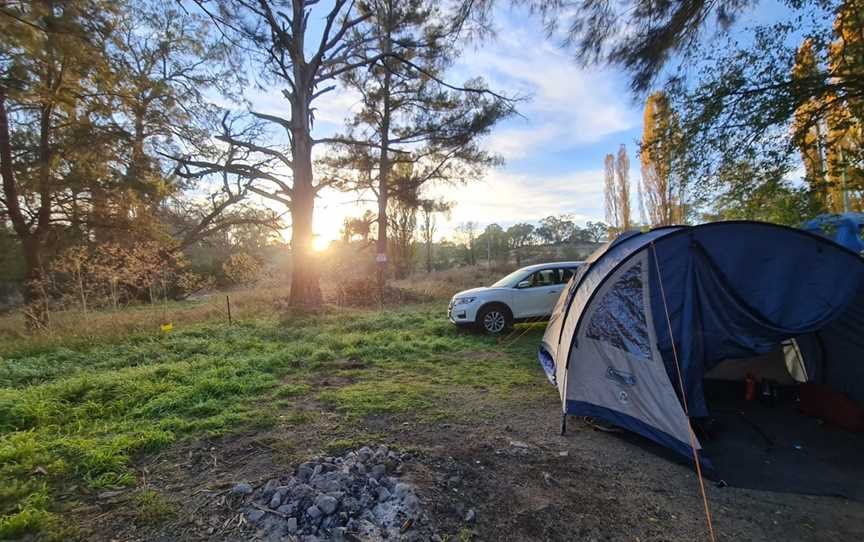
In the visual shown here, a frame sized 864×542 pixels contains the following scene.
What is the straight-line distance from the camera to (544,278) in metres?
8.10

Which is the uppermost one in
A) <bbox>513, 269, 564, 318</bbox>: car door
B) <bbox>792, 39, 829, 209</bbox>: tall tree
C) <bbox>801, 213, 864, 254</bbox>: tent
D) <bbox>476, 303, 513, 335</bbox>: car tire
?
<bbox>792, 39, 829, 209</bbox>: tall tree

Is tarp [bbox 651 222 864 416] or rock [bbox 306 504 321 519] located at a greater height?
tarp [bbox 651 222 864 416]

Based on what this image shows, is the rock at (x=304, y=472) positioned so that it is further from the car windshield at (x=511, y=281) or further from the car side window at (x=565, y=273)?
the car side window at (x=565, y=273)

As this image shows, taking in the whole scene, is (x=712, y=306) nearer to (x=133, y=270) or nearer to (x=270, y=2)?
(x=270, y=2)

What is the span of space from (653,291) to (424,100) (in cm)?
1260

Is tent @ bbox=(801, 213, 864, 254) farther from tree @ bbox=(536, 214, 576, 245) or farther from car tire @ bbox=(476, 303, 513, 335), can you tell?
tree @ bbox=(536, 214, 576, 245)

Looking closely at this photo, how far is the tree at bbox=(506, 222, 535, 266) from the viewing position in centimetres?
4447

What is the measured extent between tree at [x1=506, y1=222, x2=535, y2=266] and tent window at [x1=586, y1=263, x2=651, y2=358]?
133 ft

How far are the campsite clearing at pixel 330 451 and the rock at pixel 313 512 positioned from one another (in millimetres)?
355

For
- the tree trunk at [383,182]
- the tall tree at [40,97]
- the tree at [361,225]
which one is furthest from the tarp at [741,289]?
the tree at [361,225]

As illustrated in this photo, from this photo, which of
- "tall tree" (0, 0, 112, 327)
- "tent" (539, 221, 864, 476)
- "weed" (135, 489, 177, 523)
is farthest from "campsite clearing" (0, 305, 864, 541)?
"tall tree" (0, 0, 112, 327)

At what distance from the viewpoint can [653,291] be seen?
3.41 metres

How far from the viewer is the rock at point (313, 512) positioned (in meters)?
2.18

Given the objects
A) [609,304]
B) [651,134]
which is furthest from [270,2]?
[609,304]
